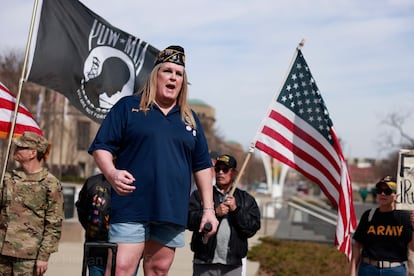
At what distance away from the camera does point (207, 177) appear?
4.49 metres

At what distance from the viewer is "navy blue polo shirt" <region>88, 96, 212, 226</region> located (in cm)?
404

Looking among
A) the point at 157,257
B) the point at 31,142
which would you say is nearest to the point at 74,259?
the point at 31,142

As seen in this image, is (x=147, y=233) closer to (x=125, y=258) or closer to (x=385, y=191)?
(x=125, y=258)

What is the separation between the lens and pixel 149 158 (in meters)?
4.06

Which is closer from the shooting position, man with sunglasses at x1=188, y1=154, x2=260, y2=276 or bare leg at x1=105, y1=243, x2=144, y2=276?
bare leg at x1=105, y1=243, x2=144, y2=276

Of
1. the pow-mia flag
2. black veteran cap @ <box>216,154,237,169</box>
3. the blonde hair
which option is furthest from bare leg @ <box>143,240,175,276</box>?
the pow-mia flag

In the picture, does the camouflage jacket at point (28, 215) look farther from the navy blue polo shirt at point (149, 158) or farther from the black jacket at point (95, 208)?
the navy blue polo shirt at point (149, 158)

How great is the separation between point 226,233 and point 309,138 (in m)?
1.47

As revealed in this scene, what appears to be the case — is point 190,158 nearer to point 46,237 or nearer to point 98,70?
point 46,237

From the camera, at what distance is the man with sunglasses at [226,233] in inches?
250

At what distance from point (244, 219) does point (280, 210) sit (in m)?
30.7

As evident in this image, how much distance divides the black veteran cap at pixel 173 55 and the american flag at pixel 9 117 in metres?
2.73

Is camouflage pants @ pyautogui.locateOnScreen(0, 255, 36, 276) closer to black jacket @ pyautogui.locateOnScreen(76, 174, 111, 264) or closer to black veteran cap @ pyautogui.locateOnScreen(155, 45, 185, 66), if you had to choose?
black jacket @ pyautogui.locateOnScreen(76, 174, 111, 264)

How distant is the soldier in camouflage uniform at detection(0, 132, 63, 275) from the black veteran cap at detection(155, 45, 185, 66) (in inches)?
71.8
